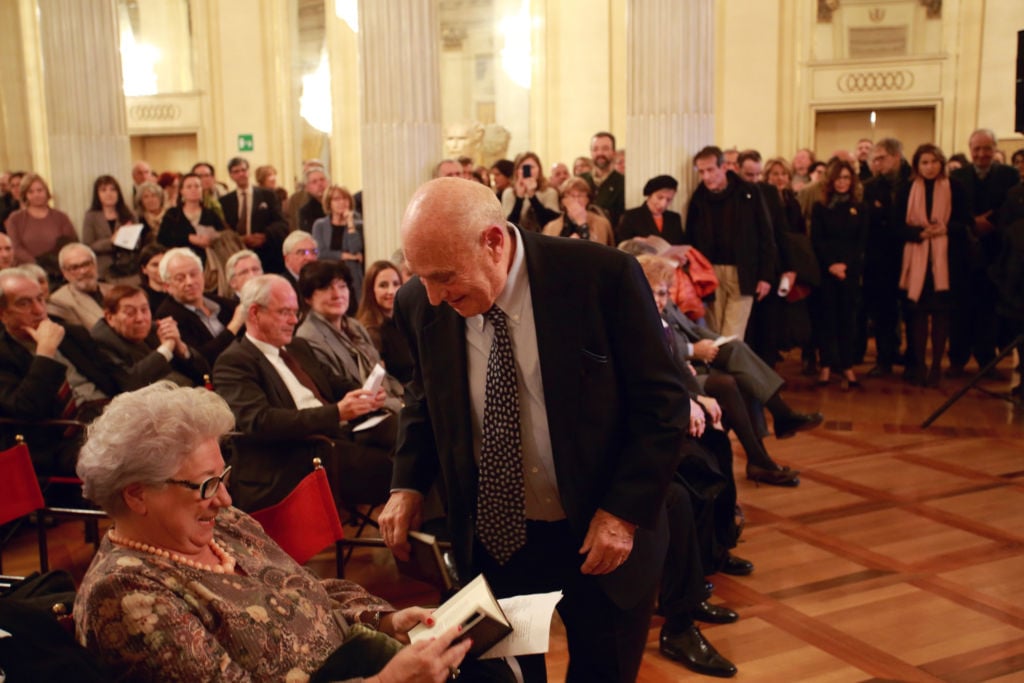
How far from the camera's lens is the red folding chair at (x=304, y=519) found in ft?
10.1

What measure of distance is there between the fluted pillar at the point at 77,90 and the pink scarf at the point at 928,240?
22.4 ft

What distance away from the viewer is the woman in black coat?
8125mm

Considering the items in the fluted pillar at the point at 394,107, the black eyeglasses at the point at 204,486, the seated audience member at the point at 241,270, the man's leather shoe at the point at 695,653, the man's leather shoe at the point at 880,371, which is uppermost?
the fluted pillar at the point at 394,107

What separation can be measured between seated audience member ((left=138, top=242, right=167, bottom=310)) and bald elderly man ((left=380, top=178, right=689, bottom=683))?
4200mm

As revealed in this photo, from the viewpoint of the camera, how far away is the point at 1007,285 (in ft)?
23.8

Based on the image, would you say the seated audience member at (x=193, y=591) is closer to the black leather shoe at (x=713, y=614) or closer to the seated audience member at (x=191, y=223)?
the black leather shoe at (x=713, y=614)

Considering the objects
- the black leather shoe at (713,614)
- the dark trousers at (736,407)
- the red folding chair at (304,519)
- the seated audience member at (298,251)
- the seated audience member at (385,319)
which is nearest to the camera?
the red folding chair at (304,519)

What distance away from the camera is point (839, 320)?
27.1ft

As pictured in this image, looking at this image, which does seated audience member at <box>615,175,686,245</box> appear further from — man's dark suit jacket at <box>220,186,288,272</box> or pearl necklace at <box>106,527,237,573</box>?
pearl necklace at <box>106,527,237,573</box>

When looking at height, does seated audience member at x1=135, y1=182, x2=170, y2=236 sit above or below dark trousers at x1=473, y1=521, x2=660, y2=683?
above

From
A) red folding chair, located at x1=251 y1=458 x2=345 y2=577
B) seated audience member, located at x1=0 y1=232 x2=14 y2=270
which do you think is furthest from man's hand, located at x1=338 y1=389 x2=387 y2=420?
seated audience member, located at x1=0 y1=232 x2=14 y2=270

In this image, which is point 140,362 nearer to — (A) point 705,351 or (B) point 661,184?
(A) point 705,351

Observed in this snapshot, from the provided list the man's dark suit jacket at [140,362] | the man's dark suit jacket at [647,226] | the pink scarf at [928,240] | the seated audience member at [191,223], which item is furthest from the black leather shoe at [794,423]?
the seated audience member at [191,223]

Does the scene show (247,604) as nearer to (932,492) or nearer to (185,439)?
(185,439)
